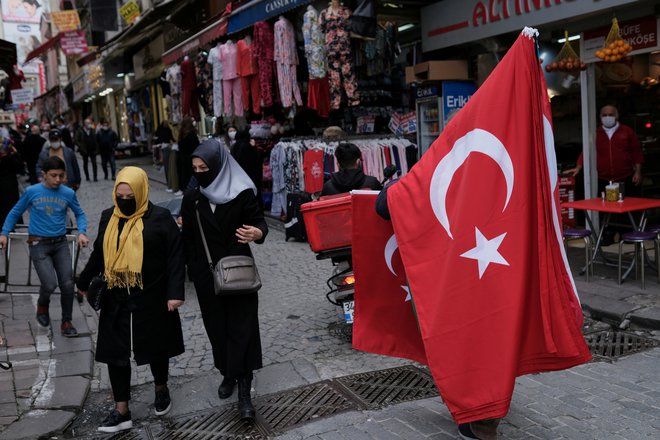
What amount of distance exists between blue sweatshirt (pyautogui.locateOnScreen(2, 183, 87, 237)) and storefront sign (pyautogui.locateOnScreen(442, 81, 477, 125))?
6883 mm

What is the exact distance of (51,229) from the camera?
621cm

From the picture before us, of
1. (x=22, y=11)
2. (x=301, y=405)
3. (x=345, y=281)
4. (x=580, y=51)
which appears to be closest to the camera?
(x=301, y=405)

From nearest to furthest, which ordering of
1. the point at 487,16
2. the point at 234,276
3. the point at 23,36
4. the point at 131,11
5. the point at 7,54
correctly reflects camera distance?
the point at 234,276
the point at 487,16
the point at 7,54
the point at 131,11
the point at 23,36

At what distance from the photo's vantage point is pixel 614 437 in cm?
392

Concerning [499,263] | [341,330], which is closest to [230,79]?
[341,330]

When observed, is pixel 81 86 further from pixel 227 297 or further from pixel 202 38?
pixel 227 297

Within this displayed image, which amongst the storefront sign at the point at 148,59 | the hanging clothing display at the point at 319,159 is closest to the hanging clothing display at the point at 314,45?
the hanging clothing display at the point at 319,159

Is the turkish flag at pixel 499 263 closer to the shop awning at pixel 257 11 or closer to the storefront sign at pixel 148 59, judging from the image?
the shop awning at pixel 257 11

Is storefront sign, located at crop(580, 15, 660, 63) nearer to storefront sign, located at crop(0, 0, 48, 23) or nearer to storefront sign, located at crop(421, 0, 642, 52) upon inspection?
storefront sign, located at crop(421, 0, 642, 52)

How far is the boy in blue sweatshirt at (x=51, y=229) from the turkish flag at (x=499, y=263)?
3893 millimetres

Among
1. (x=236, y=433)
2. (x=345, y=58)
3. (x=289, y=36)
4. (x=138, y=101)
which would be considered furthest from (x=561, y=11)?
(x=138, y=101)

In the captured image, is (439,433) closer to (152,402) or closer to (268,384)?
(268,384)

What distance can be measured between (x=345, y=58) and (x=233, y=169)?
22.6ft

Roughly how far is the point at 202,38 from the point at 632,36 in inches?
396
